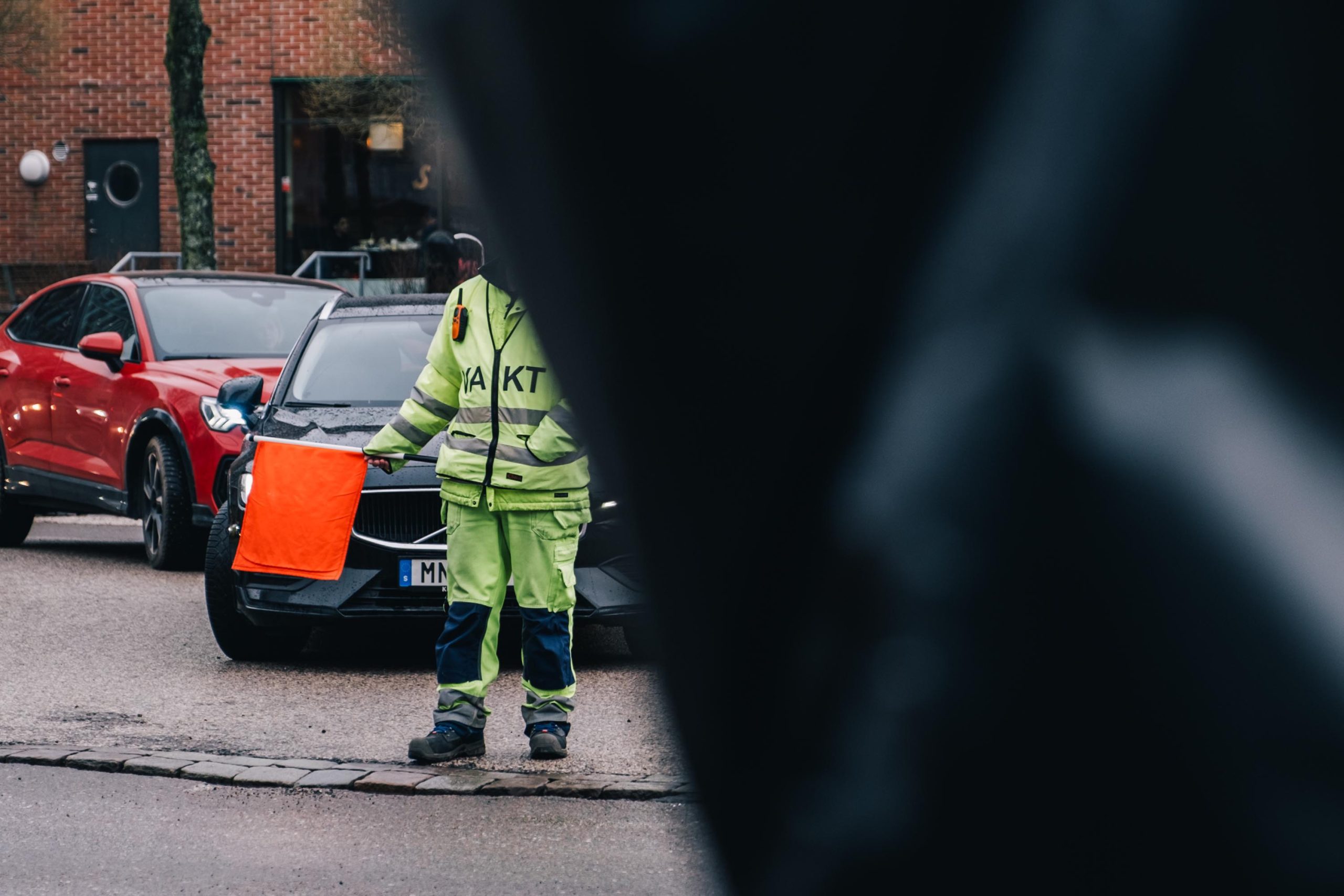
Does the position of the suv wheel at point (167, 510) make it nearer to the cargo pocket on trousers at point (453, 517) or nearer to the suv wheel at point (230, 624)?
the suv wheel at point (230, 624)

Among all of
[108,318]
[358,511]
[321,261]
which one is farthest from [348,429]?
[321,261]

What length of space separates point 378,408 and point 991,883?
696cm

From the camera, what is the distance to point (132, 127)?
23.6 meters

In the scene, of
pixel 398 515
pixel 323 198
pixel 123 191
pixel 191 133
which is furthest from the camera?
pixel 123 191

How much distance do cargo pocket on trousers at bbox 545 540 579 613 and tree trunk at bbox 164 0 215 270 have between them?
11652mm

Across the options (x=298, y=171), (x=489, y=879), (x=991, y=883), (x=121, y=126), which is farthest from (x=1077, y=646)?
(x=121, y=126)

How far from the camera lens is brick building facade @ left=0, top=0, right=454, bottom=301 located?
22.6 m

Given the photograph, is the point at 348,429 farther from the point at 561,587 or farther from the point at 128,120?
the point at 128,120

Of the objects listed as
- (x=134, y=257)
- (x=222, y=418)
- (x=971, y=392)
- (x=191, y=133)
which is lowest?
(x=134, y=257)

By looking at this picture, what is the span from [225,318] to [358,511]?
4205mm

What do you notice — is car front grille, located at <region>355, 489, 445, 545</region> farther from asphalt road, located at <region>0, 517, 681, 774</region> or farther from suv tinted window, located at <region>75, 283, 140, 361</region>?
suv tinted window, located at <region>75, 283, 140, 361</region>

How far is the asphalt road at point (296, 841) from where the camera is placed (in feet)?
13.7

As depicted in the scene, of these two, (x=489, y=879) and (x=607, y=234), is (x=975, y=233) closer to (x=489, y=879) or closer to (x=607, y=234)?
(x=607, y=234)

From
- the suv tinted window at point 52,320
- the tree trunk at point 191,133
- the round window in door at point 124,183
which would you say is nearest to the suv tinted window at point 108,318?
the suv tinted window at point 52,320
